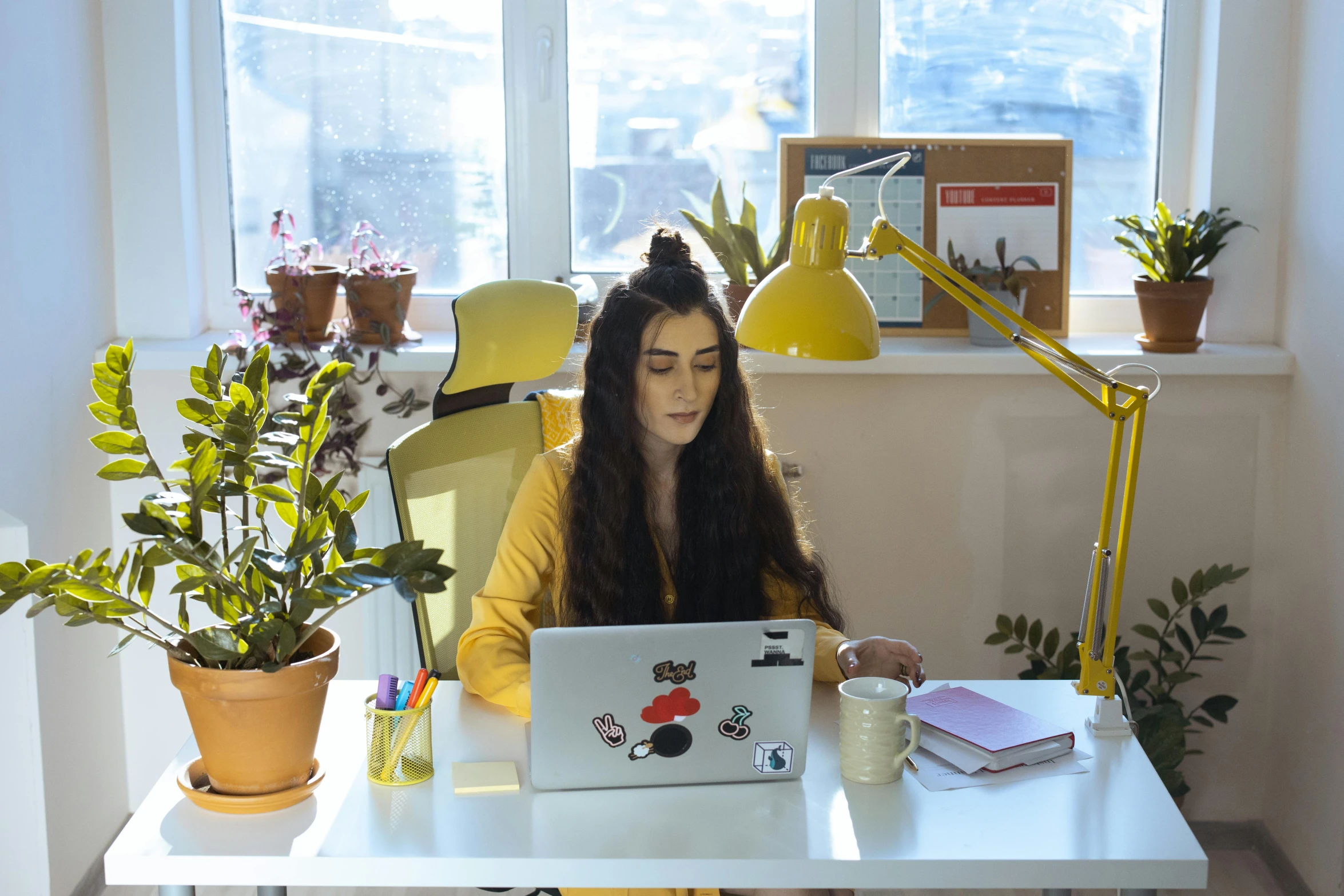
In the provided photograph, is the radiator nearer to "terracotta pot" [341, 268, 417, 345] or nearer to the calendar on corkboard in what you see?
"terracotta pot" [341, 268, 417, 345]

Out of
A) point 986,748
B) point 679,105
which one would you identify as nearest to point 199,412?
point 986,748

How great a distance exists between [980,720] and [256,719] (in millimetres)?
845

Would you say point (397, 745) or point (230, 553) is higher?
point (230, 553)

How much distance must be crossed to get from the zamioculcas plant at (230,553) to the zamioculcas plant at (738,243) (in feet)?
4.27

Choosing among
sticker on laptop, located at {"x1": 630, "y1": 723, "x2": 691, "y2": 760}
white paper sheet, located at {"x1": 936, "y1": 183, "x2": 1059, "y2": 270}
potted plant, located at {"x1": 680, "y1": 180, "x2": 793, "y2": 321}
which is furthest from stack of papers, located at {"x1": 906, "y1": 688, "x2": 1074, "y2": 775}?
white paper sheet, located at {"x1": 936, "y1": 183, "x2": 1059, "y2": 270}

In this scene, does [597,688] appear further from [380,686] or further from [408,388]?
[408,388]

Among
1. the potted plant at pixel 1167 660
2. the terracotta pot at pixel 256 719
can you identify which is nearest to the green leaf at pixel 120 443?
the terracotta pot at pixel 256 719

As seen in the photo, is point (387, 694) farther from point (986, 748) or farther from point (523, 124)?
point (523, 124)

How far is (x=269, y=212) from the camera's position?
281cm

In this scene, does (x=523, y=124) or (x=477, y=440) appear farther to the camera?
(x=523, y=124)

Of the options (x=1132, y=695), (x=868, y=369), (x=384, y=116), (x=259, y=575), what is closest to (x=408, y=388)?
(x=384, y=116)

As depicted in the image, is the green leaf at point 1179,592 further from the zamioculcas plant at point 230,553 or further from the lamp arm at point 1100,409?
the zamioculcas plant at point 230,553

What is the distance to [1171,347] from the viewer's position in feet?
8.41

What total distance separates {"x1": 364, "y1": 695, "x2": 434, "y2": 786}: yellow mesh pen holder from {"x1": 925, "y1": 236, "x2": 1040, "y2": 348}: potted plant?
1.59 meters
